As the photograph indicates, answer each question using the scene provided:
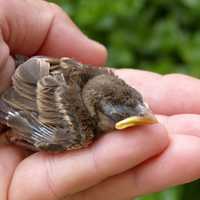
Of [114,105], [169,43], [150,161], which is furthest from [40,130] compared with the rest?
[169,43]

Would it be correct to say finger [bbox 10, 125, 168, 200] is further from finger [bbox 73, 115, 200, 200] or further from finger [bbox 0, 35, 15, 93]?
finger [bbox 0, 35, 15, 93]

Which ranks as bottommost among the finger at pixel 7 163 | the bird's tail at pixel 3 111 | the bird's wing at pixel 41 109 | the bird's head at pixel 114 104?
the finger at pixel 7 163

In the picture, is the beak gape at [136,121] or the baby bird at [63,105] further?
the baby bird at [63,105]

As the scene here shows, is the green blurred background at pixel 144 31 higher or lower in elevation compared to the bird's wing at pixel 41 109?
lower

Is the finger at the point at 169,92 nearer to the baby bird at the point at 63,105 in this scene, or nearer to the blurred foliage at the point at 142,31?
the baby bird at the point at 63,105

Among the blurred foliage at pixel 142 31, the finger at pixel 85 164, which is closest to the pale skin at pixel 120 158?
the finger at pixel 85 164

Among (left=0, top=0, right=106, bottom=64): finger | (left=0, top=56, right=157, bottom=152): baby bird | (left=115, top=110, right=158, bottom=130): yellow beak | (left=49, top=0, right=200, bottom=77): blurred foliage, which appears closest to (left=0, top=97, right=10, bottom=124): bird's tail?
(left=0, top=56, right=157, bottom=152): baby bird

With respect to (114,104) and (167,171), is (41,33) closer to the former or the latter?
(114,104)
